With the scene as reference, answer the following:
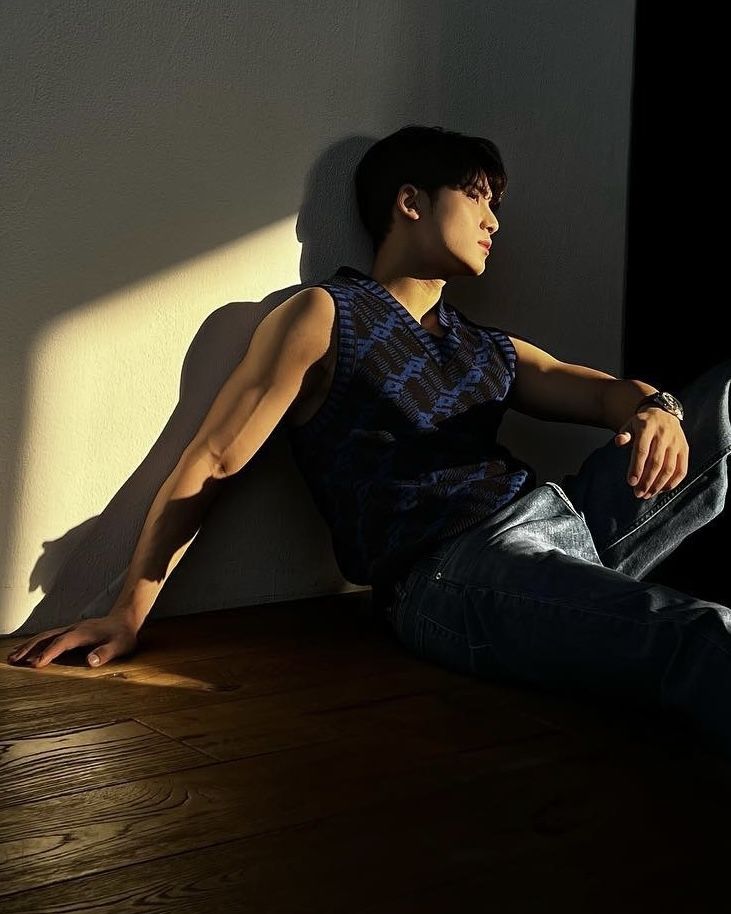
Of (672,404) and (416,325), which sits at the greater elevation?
(416,325)

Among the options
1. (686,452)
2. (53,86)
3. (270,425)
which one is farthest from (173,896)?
(53,86)

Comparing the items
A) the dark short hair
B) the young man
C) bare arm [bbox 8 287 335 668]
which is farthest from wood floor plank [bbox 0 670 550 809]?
the dark short hair

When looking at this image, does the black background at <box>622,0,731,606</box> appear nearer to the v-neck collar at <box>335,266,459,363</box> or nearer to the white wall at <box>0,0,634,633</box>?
the white wall at <box>0,0,634,633</box>

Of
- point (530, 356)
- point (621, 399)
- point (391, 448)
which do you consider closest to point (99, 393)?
point (391, 448)

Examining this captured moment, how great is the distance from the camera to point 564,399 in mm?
2215

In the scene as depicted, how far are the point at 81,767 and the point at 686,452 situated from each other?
1134mm

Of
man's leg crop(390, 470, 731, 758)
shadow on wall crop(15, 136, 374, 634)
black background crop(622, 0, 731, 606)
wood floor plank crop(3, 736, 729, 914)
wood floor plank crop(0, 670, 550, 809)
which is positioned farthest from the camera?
black background crop(622, 0, 731, 606)

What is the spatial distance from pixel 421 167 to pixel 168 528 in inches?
33.4

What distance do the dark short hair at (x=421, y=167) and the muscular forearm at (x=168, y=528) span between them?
637 millimetres

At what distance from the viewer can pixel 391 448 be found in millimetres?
1944

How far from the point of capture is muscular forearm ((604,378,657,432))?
2100mm

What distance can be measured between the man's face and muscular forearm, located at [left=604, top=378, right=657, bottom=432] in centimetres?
36

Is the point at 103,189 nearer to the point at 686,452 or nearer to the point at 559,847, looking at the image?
the point at 686,452

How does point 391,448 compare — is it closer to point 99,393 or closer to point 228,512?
point 228,512
